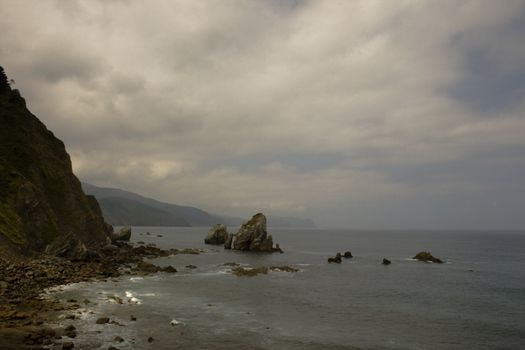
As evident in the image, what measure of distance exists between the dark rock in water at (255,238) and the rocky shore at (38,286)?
2128 inches

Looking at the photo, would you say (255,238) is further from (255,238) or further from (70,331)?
(70,331)

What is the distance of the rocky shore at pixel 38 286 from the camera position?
106ft

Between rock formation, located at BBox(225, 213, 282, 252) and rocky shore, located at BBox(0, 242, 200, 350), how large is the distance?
54.1 m

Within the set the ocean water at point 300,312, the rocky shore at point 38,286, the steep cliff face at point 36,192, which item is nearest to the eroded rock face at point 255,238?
the steep cliff face at point 36,192

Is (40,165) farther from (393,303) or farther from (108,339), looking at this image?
(393,303)

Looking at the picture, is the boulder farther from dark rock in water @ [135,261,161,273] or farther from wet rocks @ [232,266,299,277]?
wet rocks @ [232,266,299,277]

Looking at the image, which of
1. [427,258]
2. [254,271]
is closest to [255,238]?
[427,258]

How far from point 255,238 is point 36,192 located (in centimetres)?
7612

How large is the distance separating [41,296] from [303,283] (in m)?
43.3

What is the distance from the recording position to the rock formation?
142 meters

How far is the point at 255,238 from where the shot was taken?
142000 mm

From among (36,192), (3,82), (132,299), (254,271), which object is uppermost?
(3,82)

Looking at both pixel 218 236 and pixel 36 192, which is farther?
pixel 218 236

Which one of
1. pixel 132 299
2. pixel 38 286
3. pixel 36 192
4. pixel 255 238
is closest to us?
pixel 132 299
